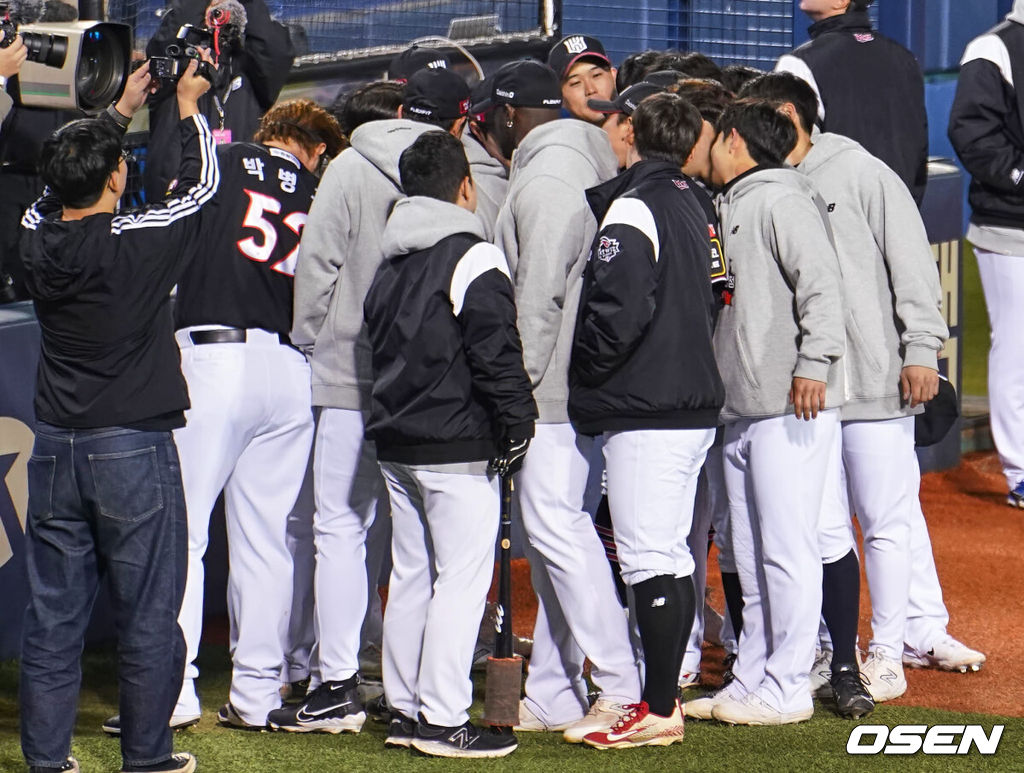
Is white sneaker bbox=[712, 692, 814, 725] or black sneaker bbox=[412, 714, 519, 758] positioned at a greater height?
black sneaker bbox=[412, 714, 519, 758]

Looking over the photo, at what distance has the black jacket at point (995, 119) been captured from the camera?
6.43 m

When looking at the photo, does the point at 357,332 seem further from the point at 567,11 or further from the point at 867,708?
the point at 567,11

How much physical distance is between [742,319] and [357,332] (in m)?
1.10

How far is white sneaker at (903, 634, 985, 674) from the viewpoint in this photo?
15.6ft

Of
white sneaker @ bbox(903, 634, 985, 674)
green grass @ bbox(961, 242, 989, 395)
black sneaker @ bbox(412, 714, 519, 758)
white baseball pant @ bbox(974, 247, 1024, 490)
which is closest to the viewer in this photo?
black sneaker @ bbox(412, 714, 519, 758)

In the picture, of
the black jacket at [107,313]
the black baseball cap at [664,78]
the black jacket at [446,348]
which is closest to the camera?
the black jacket at [107,313]

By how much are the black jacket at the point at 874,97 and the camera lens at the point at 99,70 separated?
2392 mm

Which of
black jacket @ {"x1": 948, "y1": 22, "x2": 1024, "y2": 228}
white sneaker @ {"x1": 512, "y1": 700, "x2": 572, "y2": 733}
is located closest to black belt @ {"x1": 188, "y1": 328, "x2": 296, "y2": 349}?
white sneaker @ {"x1": 512, "y1": 700, "x2": 572, "y2": 733}

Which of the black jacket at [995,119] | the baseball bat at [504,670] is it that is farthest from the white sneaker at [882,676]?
the black jacket at [995,119]

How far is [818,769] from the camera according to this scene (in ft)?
12.4

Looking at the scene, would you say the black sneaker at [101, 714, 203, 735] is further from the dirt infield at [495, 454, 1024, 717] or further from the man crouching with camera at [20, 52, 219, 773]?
the dirt infield at [495, 454, 1024, 717]

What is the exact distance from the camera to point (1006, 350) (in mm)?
6613

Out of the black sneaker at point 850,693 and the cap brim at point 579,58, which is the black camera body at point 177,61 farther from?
the black sneaker at point 850,693

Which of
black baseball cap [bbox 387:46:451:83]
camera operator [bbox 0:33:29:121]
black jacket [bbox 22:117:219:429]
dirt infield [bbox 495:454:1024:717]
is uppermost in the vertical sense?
camera operator [bbox 0:33:29:121]
